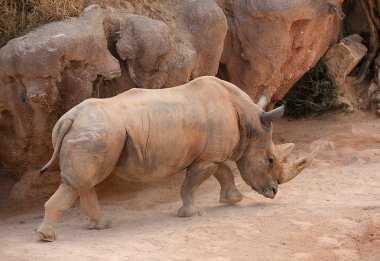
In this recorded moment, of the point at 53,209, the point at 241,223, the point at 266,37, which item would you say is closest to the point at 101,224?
the point at 53,209

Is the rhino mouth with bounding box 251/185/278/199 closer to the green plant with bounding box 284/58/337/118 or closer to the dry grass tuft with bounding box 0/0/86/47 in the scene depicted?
the dry grass tuft with bounding box 0/0/86/47

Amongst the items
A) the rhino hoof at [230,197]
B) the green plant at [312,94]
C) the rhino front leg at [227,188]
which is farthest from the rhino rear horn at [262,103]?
the green plant at [312,94]

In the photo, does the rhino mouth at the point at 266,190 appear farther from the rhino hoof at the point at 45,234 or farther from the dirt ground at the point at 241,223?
the rhino hoof at the point at 45,234

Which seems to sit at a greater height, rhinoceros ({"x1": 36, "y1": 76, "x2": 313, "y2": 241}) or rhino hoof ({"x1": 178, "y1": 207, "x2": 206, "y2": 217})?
rhinoceros ({"x1": 36, "y1": 76, "x2": 313, "y2": 241})

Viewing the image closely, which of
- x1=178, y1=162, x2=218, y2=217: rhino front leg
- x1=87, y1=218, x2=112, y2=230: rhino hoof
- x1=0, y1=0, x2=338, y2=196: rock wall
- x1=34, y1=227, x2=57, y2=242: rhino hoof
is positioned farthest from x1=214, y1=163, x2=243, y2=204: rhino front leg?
x1=34, y1=227, x2=57, y2=242: rhino hoof

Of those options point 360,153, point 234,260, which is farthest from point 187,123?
point 360,153

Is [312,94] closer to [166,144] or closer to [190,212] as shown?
[190,212]

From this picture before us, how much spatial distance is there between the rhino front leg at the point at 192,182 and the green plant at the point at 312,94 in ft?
15.4

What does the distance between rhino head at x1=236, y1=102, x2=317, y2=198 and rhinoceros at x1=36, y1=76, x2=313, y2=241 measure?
12mm

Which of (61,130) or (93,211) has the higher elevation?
(61,130)

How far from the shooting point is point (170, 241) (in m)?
7.00

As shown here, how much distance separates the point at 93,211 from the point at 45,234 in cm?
79

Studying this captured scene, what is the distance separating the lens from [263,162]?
859 centimetres

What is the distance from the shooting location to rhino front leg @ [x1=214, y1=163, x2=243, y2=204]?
863 cm
